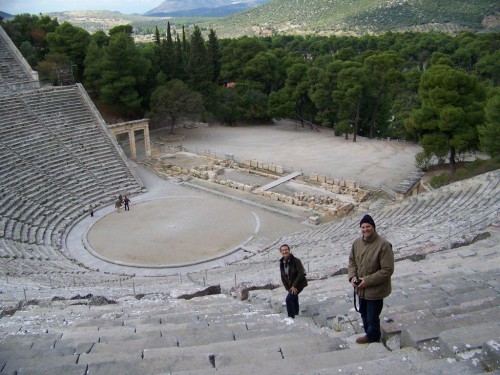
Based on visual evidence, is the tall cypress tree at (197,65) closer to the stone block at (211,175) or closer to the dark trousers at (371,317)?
the stone block at (211,175)

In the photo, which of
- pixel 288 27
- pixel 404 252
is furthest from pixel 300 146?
pixel 288 27

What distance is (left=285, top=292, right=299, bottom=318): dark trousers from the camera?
21.4 ft

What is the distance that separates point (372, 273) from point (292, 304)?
176 cm

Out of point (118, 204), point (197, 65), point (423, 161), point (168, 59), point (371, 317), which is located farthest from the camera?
point (168, 59)

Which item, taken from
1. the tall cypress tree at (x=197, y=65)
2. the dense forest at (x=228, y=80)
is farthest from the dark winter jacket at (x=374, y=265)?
the tall cypress tree at (x=197, y=65)

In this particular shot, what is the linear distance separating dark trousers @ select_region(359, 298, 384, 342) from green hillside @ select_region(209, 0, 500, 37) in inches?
3551

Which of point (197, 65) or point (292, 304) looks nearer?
point (292, 304)

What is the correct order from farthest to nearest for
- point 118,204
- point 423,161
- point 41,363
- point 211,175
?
point 211,175 < point 423,161 < point 118,204 < point 41,363

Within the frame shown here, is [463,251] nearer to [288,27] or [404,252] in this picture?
[404,252]

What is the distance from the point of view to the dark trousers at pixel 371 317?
5.00 metres

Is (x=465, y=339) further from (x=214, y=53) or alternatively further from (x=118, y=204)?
(x=214, y=53)

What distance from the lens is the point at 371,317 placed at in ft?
16.5

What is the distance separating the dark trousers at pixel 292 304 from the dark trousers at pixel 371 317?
1.39 meters

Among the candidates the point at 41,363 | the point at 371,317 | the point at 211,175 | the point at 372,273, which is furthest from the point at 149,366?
the point at 211,175
